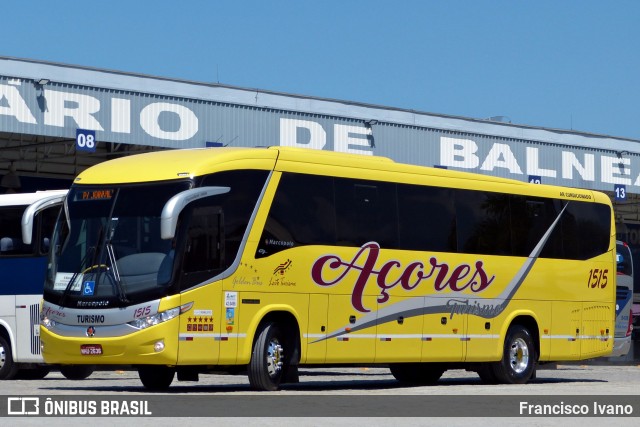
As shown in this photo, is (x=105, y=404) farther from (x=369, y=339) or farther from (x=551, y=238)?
(x=551, y=238)

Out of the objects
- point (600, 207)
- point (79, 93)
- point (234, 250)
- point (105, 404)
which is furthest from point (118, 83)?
point (105, 404)

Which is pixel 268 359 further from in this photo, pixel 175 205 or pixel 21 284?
pixel 21 284

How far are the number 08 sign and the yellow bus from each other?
38.4ft

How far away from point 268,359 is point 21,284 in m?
7.16

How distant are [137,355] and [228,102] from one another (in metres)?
19.0

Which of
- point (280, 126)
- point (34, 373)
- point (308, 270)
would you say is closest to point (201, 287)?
point (308, 270)

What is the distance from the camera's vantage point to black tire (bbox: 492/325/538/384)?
23.0m

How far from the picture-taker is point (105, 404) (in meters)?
15.1

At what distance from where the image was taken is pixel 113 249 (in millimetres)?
17797

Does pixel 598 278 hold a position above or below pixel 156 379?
above

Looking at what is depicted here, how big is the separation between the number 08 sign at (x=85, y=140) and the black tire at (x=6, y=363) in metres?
8.54

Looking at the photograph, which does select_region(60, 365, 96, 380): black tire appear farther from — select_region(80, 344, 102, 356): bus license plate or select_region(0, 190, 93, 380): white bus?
select_region(80, 344, 102, 356): bus license plate

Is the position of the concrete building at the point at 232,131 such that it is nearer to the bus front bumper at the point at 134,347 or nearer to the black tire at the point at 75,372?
the black tire at the point at 75,372

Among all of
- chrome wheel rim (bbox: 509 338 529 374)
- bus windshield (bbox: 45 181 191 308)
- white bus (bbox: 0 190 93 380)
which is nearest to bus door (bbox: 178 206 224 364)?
bus windshield (bbox: 45 181 191 308)
